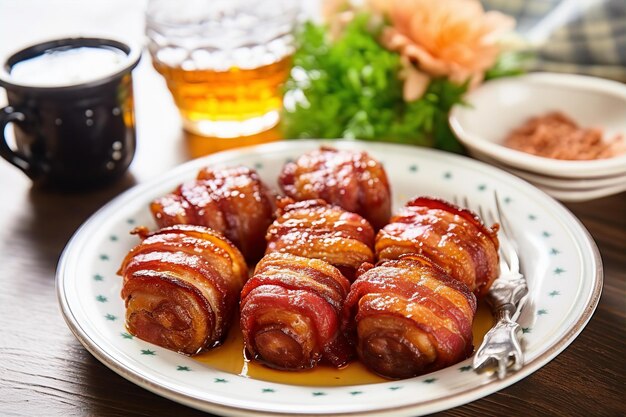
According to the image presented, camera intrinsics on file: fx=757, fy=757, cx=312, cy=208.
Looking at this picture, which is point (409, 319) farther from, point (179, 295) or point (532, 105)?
point (532, 105)

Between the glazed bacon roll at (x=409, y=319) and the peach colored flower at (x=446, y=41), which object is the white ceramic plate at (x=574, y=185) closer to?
the peach colored flower at (x=446, y=41)

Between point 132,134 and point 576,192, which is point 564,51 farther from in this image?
point 132,134

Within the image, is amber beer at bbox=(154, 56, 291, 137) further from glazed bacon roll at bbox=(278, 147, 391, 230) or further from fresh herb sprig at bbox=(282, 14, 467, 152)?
glazed bacon roll at bbox=(278, 147, 391, 230)

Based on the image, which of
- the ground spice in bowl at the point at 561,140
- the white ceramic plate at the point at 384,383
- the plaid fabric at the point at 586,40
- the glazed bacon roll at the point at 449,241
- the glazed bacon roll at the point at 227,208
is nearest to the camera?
the white ceramic plate at the point at 384,383

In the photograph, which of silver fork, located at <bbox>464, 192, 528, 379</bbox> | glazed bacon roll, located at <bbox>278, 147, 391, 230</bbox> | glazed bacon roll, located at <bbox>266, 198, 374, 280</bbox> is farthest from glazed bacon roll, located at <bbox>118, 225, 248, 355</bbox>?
silver fork, located at <bbox>464, 192, 528, 379</bbox>

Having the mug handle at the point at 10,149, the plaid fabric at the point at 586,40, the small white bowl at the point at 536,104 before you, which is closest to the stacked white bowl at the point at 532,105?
the small white bowl at the point at 536,104

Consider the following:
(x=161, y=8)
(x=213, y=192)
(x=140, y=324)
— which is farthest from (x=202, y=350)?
(x=161, y=8)
